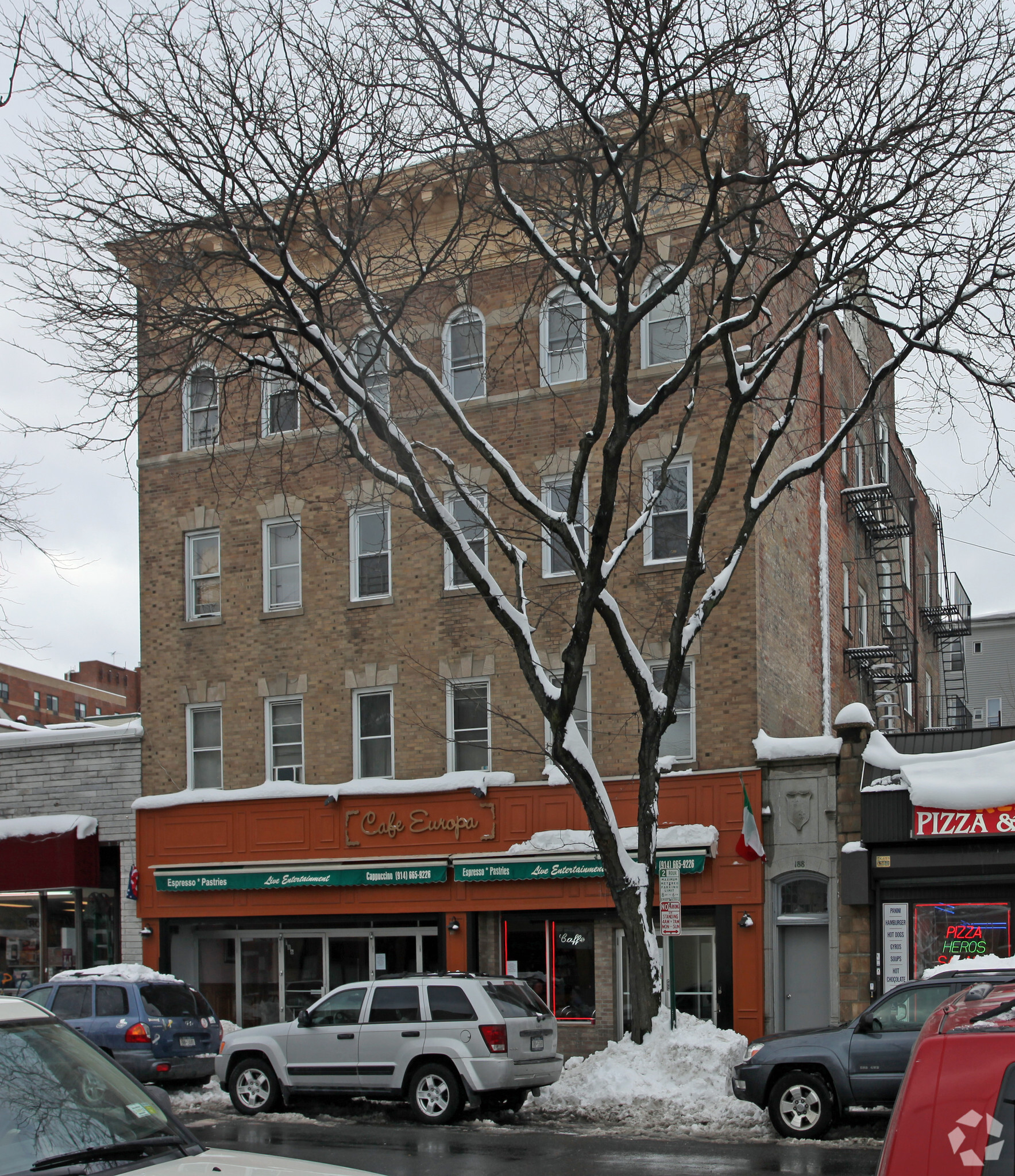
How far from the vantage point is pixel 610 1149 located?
13703mm

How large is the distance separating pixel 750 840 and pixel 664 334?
8539 mm

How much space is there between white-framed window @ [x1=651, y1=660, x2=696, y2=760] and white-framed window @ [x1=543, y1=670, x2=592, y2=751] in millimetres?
1196

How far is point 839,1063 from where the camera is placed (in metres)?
14.1

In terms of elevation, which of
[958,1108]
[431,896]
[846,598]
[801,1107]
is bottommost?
[801,1107]

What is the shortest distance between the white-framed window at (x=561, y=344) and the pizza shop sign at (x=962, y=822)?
9228 millimetres

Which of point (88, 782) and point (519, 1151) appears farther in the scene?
point (88, 782)

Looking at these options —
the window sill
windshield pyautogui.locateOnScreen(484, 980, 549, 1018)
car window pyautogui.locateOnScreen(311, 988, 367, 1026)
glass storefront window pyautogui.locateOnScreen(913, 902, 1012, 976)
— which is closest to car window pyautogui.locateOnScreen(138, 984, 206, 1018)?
car window pyautogui.locateOnScreen(311, 988, 367, 1026)

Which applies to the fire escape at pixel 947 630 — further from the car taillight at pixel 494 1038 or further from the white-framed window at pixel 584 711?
the car taillight at pixel 494 1038

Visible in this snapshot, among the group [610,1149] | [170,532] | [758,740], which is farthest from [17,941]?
[610,1149]

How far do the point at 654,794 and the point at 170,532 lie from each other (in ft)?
46.4

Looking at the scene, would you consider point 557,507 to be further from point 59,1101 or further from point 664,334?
point 59,1101

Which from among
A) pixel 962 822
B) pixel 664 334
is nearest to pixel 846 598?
pixel 664 334

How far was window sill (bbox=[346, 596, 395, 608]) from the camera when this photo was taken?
84.6 feet

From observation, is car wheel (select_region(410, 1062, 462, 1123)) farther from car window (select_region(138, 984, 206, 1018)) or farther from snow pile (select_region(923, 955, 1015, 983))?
snow pile (select_region(923, 955, 1015, 983))
